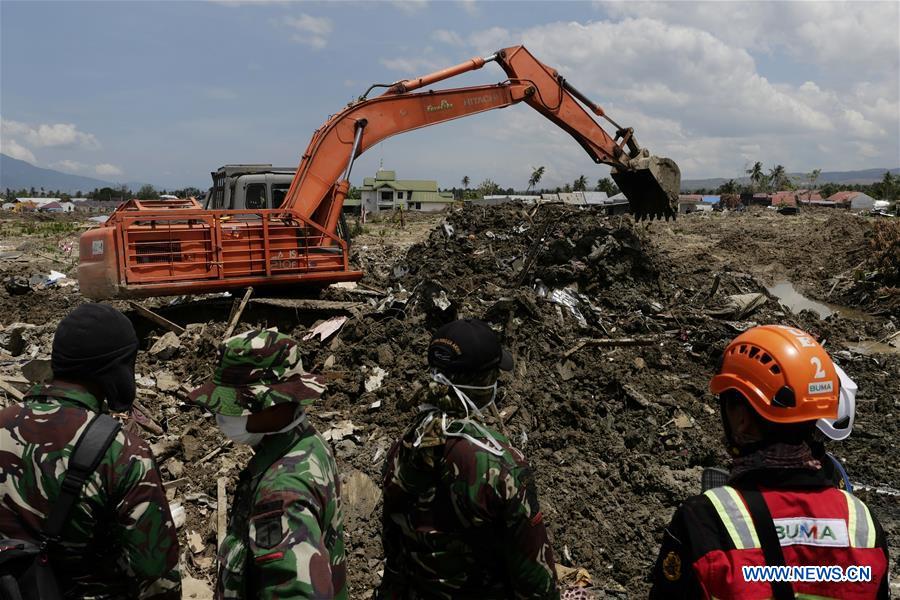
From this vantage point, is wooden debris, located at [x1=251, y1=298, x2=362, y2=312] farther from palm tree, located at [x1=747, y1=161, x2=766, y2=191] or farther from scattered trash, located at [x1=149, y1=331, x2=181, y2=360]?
palm tree, located at [x1=747, y1=161, x2=766, y2=191]

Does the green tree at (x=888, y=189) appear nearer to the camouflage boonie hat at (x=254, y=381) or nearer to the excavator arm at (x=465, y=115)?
the excavator arm at (x=465, y=115)

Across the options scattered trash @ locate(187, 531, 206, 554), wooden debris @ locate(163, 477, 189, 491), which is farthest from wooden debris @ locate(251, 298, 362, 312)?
scattered trash @ locate(187, 531, 206, 554)

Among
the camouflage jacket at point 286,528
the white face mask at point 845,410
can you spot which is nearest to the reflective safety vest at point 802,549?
the white face mask at point 845,410

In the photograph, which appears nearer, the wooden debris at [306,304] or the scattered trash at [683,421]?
the scattered trash at [683,421]

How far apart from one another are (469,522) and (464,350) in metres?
0.58

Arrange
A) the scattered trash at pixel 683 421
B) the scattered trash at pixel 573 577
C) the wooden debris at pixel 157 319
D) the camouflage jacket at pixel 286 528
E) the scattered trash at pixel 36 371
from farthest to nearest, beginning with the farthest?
1. the wooden debris at pixel 157 319
2. the scattered trash at pixel 683 421
3. the scattered trash at pixel 36 371
4. the scattered trash at pixel 573 577
5. the camouflage jacket at pixel 286 528

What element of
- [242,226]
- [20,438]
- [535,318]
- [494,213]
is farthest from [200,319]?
[20,438]

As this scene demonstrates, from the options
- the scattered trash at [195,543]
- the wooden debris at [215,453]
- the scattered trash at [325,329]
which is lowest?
the scattered trash at [195,543]

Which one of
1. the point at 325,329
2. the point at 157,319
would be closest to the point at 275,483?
the point at 325,329

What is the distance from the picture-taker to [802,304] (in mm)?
16125

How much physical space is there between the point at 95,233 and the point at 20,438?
7034mm

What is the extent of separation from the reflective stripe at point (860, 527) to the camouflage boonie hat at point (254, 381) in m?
1.57

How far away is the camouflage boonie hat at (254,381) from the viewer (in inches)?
83.4

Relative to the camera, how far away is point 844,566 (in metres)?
1.63
